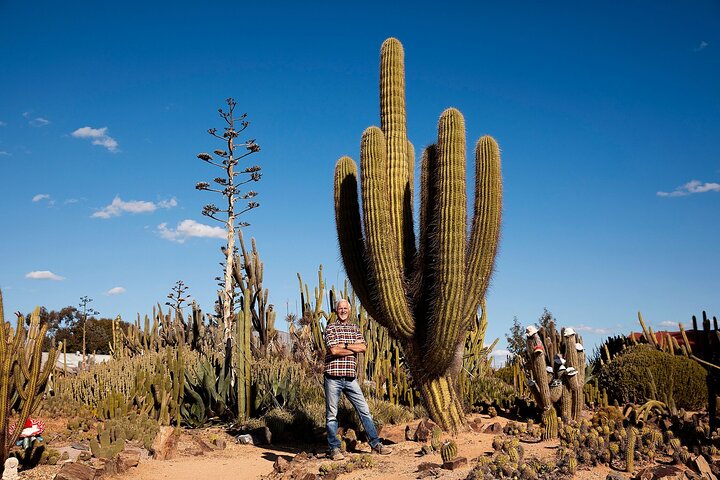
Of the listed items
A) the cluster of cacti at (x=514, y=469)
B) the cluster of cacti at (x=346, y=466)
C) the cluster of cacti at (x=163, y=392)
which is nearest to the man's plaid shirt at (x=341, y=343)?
the cluster of cacti at (x=346, y=466)

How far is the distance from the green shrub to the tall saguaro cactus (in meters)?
4.12

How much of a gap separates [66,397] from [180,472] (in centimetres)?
526

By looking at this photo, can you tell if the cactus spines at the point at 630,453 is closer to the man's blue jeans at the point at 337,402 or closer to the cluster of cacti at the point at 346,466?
the cluster of cacti at the point at 346,466

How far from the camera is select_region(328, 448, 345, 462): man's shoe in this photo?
7246mm

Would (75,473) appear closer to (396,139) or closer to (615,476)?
(615,476)

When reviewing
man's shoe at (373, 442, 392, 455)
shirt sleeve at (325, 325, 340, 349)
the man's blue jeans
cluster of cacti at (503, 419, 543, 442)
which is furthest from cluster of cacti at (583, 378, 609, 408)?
shirt sleeve at (325, 325, 340, 349)

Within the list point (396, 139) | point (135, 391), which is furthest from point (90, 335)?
point (396, 139)

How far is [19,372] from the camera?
23.4 ft

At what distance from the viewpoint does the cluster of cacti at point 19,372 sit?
22.2ft

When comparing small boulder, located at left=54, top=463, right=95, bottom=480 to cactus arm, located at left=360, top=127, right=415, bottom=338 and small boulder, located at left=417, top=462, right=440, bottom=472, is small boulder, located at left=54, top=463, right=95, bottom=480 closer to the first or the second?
small boulder, located at left=417, top=462, right=440, bottom=472

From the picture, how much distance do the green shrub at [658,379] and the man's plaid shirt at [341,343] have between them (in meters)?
5.92

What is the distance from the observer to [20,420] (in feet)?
22.9

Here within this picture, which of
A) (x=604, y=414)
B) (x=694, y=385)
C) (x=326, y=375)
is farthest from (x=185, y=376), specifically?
(x=694, y=385)

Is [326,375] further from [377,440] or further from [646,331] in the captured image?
[646,331]
